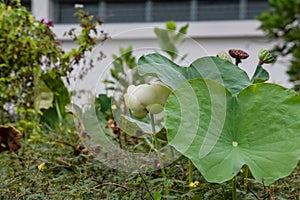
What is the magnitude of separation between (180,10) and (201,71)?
3.79 metres

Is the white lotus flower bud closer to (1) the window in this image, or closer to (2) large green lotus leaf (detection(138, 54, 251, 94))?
(2) large green lotus leaf (detection(138, 54, 251, 94))

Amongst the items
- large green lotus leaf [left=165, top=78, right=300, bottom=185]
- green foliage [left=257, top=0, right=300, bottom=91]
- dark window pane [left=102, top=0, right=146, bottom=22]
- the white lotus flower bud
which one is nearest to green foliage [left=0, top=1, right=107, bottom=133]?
the white lotus flower bud

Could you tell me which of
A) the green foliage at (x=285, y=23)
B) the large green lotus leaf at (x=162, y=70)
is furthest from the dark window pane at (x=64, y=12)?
the large green lotus leaf at (x=162, y=70)

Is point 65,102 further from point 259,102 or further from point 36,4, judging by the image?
point 36,4

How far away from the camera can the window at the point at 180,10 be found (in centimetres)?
452

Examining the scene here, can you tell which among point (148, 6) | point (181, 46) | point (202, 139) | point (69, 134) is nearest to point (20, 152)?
point (69, 134)

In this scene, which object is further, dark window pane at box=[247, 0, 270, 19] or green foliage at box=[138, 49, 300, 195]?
dark window pane at box=[247, 0, 270, 19]

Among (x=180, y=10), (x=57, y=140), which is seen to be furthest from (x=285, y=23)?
(x=57, y=140)

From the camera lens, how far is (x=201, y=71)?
864 mm

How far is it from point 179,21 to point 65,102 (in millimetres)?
2792

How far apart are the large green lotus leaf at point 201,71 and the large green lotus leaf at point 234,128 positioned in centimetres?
6

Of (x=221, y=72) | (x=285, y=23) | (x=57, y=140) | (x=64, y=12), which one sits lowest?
(x=57, y=140)

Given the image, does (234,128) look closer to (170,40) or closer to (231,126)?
(231,126)

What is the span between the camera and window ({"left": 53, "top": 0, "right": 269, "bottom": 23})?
4.52m
